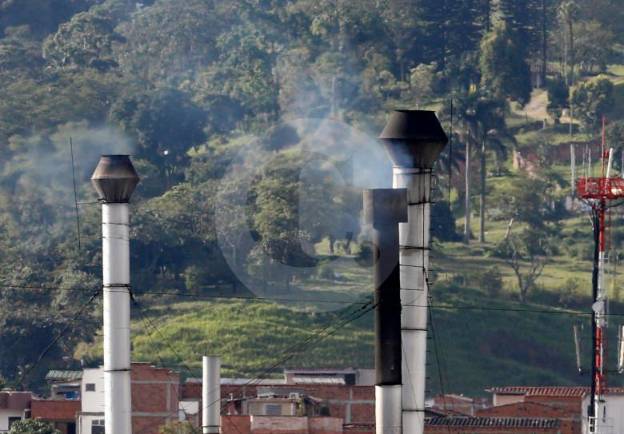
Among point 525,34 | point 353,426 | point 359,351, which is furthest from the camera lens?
point 525,34

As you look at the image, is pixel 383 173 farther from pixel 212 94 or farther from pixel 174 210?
pixel 212 94

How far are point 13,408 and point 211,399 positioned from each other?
86.3ft

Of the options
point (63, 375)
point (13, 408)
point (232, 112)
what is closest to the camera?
point (13, 408)

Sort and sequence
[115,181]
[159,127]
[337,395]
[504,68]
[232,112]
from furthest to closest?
[504,68]
[232,112]
[159,127]
[337,395]
[115,181]

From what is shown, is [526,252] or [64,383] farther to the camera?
[526,252]

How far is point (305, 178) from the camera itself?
101000mm

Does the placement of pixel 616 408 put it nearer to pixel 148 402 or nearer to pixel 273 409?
pixel 273 409

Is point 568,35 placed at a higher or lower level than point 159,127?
higher

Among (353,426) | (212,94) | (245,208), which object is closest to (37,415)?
(353,426)

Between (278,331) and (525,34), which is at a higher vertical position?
(525,34)

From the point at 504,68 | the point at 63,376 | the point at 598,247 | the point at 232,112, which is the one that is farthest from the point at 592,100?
the point at 598,247

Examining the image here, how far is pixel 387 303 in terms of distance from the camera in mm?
34094

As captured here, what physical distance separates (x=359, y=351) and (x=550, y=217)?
21030 millimetres

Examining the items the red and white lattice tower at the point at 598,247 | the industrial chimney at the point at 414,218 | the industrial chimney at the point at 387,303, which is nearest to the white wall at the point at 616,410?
the red and white lattice tower at the point at 598,247
